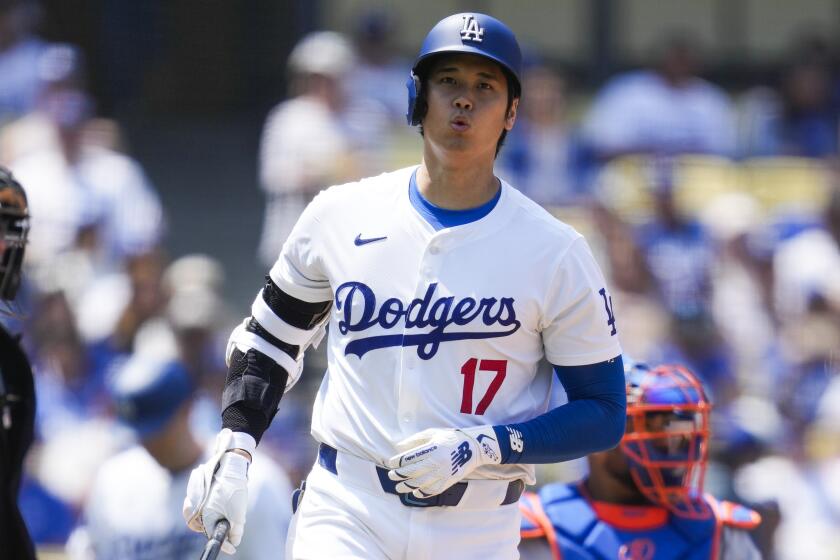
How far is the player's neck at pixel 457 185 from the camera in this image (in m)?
3.50

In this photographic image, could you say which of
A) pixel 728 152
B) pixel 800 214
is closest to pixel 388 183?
pixel 800 214

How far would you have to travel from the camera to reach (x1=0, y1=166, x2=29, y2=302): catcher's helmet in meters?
4.24

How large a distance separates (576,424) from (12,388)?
5.62 feet

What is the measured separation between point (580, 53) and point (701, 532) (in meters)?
7.57

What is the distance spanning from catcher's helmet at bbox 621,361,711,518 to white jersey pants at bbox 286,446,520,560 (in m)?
0.83

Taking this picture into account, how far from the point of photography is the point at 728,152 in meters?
9.75

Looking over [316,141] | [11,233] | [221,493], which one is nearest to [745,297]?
[316,141]

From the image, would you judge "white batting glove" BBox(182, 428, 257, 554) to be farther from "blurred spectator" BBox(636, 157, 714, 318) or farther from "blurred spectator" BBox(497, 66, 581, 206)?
"blurred spectator" BBox(497, 66, 581, 206)

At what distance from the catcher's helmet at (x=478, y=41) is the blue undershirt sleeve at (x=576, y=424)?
714 millimetres

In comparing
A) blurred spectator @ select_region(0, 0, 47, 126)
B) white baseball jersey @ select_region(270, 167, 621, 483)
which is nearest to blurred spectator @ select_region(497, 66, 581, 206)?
blurred spectator @ select_region(0, 0, 47, 126)

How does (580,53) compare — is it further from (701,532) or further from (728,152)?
(701,532)

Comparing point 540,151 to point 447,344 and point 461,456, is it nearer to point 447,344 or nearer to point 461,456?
point 447,344

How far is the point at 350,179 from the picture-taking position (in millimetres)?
8461

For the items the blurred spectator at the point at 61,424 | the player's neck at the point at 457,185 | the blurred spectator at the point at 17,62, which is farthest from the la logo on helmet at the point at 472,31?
the blurred spectator at the point at 17,62
